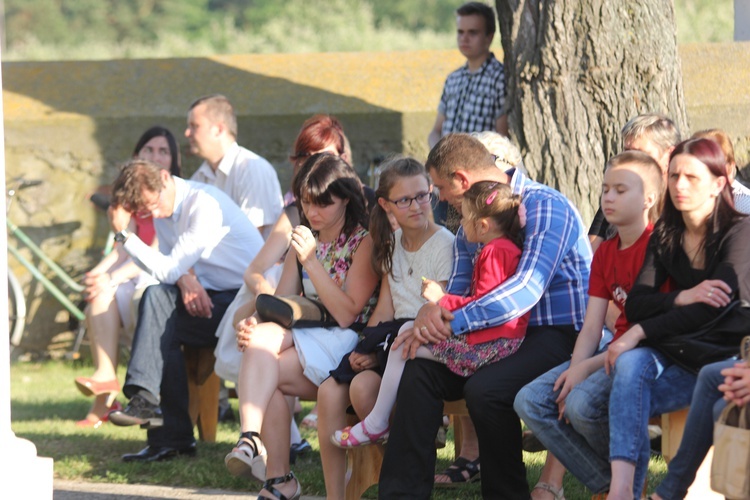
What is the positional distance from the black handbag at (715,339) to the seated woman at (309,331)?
4.62 feet

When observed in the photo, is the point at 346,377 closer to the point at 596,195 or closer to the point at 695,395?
the point at 695,395

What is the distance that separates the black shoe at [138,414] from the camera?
17.9 feet

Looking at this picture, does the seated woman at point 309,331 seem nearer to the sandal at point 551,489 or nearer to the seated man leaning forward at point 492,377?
the seated man leaning forward at point 492,377

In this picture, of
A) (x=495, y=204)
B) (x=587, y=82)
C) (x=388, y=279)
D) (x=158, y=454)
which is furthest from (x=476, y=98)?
A: (x=158, y=454)

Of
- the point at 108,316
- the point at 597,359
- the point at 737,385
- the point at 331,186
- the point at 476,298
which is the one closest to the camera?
the point at 737,385

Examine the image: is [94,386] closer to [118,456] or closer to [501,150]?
[118,456]

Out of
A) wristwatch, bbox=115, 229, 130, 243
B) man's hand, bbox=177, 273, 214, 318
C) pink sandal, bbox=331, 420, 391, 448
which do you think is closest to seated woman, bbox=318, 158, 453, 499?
pink sandal, bbox=331, 420, 391, 448

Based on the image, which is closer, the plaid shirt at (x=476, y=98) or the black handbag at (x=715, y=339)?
the black handbag at (x=715, y=339)

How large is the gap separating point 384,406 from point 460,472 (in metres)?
0.89

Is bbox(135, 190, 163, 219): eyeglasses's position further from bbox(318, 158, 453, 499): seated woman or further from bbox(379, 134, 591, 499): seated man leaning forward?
bbox(379, 134, 591, 499): seated man leaning forward

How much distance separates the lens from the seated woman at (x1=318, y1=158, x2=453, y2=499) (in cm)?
433

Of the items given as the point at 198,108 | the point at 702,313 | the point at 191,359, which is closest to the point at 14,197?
the point at 198,108

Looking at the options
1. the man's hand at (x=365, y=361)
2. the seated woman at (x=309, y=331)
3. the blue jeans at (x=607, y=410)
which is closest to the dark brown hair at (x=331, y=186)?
the seated woman at (x=309, y=331)

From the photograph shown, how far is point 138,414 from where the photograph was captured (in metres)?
5.48
